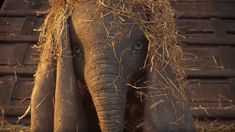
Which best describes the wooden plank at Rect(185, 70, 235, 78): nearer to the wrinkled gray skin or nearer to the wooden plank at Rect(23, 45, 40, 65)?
the wooden plank at Rect(23, 45, 40, 65)

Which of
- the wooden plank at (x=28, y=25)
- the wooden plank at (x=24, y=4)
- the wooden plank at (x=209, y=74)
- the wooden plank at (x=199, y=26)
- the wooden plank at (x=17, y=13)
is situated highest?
the wooden plank at (x=24, y=4)

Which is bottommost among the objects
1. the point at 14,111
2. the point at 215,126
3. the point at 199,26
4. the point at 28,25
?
the point at 215,126

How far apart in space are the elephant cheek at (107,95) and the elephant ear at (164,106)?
0.55ft

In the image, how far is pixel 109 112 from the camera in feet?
8.29

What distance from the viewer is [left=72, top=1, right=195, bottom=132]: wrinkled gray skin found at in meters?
2.54

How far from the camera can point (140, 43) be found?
2717 mm

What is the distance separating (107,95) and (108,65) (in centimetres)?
15

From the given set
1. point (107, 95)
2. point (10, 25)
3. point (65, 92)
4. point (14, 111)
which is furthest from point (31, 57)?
point (107, 95)

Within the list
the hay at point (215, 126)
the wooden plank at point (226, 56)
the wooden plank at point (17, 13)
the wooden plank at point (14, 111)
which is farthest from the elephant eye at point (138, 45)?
the wooden plank at point (17, 13)

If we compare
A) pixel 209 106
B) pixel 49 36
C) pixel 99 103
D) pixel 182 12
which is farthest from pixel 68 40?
pixel 182 12

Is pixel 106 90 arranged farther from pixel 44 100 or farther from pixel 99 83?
pixel 44 100

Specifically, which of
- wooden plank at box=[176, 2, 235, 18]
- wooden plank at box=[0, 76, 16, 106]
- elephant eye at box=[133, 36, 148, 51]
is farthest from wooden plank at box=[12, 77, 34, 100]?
elephant eye at box=[133, 36, 148, 51]

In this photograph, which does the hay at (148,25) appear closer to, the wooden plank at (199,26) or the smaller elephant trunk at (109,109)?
the smaller elephant trunk at (109,109)

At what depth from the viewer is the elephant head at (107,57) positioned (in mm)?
2537
